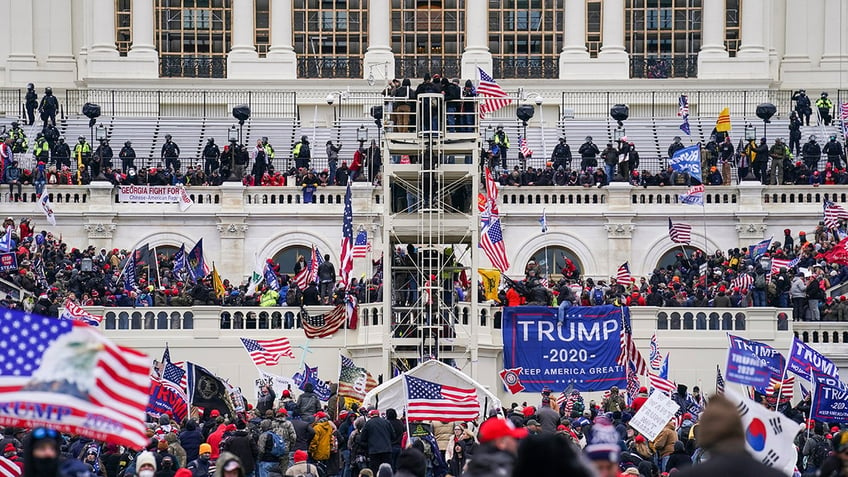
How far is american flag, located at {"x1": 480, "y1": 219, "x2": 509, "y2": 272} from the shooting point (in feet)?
156

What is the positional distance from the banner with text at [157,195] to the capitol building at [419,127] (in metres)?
0.18

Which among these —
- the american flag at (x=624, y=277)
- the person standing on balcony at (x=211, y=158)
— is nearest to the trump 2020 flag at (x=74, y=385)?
the american flag at (x=624, y=277)

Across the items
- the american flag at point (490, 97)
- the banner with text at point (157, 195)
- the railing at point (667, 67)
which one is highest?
the railing at point (667, 67)

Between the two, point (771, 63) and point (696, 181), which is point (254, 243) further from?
point (771, 63)

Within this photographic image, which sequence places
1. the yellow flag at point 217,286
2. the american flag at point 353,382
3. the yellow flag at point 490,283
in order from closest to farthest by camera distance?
the american flag at point 353,382 < the yellow flag at point 490,283 < the yellow flag at point 217,286

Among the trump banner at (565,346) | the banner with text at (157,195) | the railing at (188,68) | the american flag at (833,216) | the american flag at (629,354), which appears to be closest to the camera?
the american flag at (629,354)

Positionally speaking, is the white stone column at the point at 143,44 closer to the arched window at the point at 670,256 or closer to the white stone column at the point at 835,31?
the white stone column at the point at 835,31

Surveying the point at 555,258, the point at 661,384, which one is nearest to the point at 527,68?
the point at 555,258

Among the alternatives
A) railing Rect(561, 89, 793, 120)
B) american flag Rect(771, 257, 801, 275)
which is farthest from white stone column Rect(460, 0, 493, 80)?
american flag Rect(771, 257, 801, 275)

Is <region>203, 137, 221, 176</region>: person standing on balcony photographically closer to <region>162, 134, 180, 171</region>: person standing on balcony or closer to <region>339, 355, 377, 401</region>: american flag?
<region>162, 134, 180, 171</region>: person standing on balcony

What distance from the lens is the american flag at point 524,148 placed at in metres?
61.8

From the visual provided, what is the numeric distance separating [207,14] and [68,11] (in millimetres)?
4470

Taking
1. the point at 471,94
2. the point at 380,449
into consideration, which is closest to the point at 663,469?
the point at 380,449

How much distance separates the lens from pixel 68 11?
3034 inches
